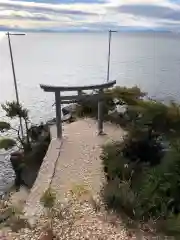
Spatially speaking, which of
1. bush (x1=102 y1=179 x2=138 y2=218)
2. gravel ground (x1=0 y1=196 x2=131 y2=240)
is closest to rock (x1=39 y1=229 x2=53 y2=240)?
gravel ground (x1=0 y1=196 x2=131 y2=240)

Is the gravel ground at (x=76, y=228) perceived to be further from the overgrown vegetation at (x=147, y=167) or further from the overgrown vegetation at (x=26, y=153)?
the overgrown vegetation at (x=26, y=153)

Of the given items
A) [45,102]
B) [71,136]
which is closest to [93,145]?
[71,136]

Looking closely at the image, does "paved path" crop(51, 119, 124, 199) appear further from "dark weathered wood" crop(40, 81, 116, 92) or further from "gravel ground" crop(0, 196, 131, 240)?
"dark weathered wood" crop(40, 81, 116, 92)

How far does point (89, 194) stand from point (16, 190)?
16.1 ft

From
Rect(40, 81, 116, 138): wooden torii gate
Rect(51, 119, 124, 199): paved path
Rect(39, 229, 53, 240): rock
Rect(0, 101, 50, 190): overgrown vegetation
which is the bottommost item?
Rect(0, 101, 50, 190): overgrown vegetation

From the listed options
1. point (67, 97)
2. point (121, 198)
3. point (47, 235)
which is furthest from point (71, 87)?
point (47, 235)

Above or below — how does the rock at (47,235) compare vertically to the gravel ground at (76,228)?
above

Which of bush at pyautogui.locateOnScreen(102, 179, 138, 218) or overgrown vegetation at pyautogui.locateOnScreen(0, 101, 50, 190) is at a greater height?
bush at pyautogui.locateOnScreen(102, 179, 138, 218)

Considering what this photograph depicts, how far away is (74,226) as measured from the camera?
6.42 meters

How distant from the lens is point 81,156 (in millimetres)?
9586

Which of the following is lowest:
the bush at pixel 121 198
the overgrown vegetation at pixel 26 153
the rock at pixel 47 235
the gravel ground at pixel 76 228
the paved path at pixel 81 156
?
the overgrown vegetation at pixel 26 153

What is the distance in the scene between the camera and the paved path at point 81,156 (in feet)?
26.6

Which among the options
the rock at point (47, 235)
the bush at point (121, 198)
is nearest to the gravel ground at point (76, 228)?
the rock at point (47, 235)

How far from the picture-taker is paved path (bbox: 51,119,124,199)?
8.10m
